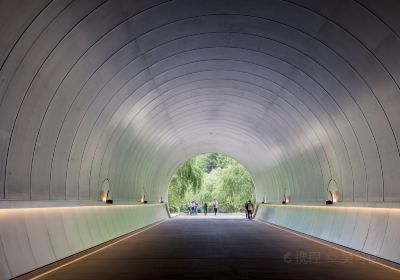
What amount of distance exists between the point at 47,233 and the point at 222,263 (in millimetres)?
4090

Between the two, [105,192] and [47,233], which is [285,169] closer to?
[105,192]

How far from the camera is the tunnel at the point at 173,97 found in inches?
397

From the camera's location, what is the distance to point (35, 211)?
1173 centimetres

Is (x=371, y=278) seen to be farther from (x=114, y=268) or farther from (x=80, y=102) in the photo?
(x=80, y=102)

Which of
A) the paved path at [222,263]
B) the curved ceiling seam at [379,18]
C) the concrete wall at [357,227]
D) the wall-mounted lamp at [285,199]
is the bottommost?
the paved path at [222,263]

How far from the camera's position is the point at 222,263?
12.1m

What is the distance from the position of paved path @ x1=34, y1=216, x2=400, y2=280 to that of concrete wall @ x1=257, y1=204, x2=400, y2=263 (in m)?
0.71

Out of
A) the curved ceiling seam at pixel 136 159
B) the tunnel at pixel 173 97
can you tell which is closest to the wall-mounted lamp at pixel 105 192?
the tunnel at pixel 173 97

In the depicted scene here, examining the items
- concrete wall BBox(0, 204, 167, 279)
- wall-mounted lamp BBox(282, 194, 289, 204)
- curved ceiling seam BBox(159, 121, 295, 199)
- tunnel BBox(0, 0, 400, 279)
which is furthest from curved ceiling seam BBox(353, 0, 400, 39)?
wall-mounted lamp BBox(282, 194, 289, 204)

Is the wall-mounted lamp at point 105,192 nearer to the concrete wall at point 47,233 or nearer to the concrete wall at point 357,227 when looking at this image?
the concrete wall at point 47,233

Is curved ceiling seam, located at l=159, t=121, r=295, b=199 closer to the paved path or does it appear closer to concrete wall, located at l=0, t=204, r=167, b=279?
the paved path

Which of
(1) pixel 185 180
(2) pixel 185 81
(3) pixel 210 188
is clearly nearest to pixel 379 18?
(2) pixel 185 81

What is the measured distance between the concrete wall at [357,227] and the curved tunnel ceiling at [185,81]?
0.55 meters

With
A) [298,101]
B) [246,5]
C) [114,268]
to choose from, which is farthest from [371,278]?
[298,101]
